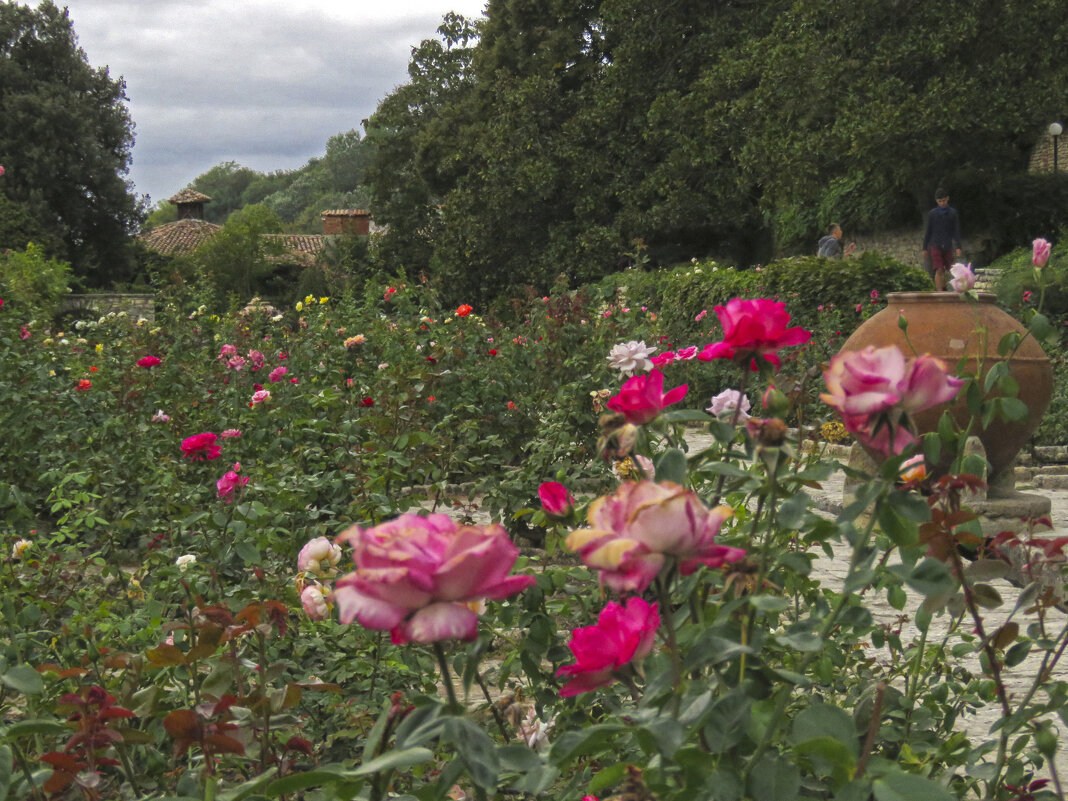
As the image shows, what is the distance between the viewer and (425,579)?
0.75 m

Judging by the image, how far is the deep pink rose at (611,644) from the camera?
3.10ft

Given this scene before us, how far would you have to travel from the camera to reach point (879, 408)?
929 mm

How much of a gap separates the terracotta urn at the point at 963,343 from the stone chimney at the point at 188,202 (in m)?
51.9

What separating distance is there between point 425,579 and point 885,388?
462mm

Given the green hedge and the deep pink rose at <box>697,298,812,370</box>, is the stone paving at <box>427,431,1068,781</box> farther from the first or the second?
the green hedge

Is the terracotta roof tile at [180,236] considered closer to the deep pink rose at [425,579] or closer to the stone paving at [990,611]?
the stone paving at [990,611]

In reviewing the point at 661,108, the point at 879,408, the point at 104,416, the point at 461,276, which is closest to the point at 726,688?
the point at 879,408

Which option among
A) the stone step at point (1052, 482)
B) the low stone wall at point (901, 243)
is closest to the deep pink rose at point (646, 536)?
the stone step at point (1052, 482)

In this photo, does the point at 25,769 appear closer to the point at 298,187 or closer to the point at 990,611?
the point at 990,611

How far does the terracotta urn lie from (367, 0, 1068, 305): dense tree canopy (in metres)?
11.9

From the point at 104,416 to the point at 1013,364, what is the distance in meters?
4.57

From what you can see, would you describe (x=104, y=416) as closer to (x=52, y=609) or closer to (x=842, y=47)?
(x=52, y=609)

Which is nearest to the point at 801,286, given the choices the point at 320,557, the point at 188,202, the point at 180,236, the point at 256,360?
the point at 256,360

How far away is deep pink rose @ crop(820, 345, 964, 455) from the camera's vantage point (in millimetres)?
926
